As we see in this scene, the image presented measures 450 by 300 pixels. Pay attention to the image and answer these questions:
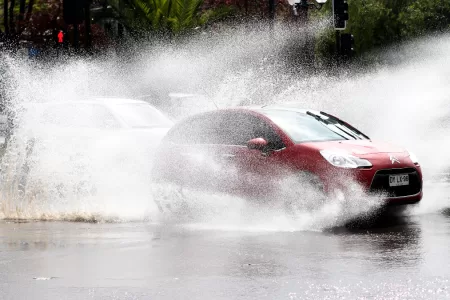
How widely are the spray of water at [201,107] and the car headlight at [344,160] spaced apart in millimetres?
297

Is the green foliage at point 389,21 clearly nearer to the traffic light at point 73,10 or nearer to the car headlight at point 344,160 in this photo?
the traffic light at point 73,10

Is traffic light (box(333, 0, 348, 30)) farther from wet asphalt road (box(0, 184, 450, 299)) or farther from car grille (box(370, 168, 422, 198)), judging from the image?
wet asphalt road (box(0, 184, 450, 299))

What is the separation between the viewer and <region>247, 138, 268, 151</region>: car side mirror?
13.8m

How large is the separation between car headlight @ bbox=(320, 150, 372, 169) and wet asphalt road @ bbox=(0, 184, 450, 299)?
0.69m

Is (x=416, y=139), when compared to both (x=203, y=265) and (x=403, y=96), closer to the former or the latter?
(x=403, y=96)

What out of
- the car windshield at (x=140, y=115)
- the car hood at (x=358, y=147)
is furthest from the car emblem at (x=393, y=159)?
the car windshield at (x=140, y=115)

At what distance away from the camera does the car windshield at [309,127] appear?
1404cm

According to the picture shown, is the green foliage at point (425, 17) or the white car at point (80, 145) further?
the green foliage at point (425, 17)

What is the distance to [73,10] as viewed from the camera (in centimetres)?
2142

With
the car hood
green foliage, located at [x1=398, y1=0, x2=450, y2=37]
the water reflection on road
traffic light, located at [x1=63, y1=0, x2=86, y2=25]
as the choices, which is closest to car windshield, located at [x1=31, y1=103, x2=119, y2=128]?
traffic light, located at [x1=63, y1=0, x2=86, y2=25]

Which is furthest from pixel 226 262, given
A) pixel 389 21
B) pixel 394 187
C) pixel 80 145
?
pixel 389 21

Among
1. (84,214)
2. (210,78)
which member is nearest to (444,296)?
(84,214)

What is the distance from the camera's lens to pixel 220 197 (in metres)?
14.1

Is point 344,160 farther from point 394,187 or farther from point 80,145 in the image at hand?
point 80,145
